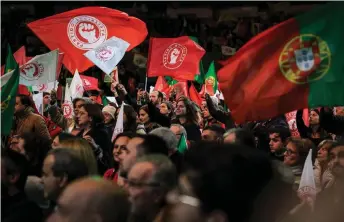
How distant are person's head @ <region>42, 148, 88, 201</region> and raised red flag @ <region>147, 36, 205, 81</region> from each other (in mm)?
7249

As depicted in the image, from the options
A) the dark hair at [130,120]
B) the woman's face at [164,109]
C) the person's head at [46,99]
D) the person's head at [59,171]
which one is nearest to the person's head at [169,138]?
the person's head at [59,171]

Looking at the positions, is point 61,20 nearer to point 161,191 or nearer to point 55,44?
point 55,44

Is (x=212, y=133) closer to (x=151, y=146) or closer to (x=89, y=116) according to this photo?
(x=89, y=116)

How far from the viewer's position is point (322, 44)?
495 cm

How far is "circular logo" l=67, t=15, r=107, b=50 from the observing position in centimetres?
859

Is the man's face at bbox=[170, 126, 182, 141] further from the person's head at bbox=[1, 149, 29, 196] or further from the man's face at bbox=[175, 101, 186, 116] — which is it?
the person's head at bbox=[1, 149, 29, 196]

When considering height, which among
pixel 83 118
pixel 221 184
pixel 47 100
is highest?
pixel 221 184

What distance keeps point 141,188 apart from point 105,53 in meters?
5.48

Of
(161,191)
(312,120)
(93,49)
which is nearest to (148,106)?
(93,49)

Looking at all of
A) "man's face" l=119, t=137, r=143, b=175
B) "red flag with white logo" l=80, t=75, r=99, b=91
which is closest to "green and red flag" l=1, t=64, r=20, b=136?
"man's face" l=119, t=137, r=143, b=175

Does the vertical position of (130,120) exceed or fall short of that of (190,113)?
it exceeds it

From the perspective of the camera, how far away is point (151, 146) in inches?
180

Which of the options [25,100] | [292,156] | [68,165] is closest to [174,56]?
[25,100]

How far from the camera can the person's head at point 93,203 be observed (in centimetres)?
281
